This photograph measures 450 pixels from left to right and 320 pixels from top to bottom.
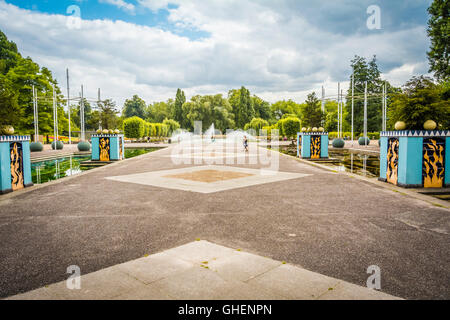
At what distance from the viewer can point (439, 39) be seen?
34.0 meters

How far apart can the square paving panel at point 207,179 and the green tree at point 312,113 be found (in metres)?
11.1

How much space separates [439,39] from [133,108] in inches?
3661

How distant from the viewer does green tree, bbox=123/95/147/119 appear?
107956 mm

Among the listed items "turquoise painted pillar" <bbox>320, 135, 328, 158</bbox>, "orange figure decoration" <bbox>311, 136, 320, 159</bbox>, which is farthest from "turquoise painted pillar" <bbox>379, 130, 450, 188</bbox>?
"turquoise painted pillar" <bbox>320, 135, 328, 158</bbox>

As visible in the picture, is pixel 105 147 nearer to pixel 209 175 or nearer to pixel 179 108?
pixel 209 175

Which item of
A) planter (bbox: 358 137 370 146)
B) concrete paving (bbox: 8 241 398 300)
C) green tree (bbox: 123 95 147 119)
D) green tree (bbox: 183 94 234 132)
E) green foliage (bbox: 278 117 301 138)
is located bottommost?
concrete paving (bbox: 8 241 398 300)

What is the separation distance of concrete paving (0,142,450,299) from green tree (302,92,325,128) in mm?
14361

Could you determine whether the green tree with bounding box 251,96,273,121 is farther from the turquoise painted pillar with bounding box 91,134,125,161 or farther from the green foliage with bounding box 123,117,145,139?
the turquoise painted pillar with bounding box 91,134,125,161

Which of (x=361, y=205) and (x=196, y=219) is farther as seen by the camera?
(x=361, y=205)

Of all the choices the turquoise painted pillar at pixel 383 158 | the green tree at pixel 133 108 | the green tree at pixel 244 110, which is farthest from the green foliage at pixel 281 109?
the turquoise painted pillar at pixel 383 158

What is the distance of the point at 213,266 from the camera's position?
13.7ft
